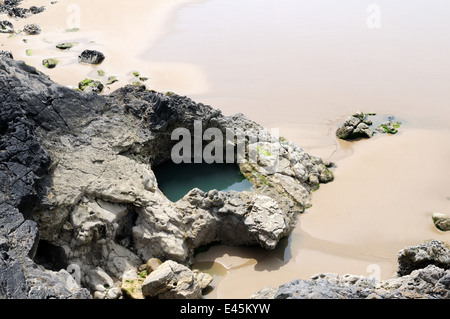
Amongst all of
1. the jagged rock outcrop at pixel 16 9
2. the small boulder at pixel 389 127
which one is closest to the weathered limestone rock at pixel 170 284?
the small boulder at pixel 389 127

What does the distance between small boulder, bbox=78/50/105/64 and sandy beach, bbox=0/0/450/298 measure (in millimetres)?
460

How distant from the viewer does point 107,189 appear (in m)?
10.4

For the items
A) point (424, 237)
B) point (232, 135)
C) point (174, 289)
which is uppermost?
point (232, 135)

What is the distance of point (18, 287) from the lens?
686cm

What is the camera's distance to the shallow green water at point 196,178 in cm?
1280

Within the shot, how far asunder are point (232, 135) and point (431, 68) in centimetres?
1340

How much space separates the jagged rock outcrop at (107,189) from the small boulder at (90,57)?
9.99 m

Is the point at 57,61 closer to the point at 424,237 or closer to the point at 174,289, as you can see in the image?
the point at 174,289

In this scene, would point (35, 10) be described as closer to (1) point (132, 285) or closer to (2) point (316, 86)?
(2) point (316, 86)

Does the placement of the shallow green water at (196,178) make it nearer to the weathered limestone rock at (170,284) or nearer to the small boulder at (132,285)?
the small boulder at (132,285)

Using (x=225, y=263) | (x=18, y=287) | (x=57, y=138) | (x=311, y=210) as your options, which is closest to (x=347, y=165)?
(x=311, y=210)

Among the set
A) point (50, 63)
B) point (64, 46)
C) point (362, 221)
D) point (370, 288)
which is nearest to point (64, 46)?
point (64, 46)

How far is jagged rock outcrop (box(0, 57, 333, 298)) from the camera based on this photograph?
9.34 m

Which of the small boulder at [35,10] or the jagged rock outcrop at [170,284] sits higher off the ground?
the small boulder at [35,10]
